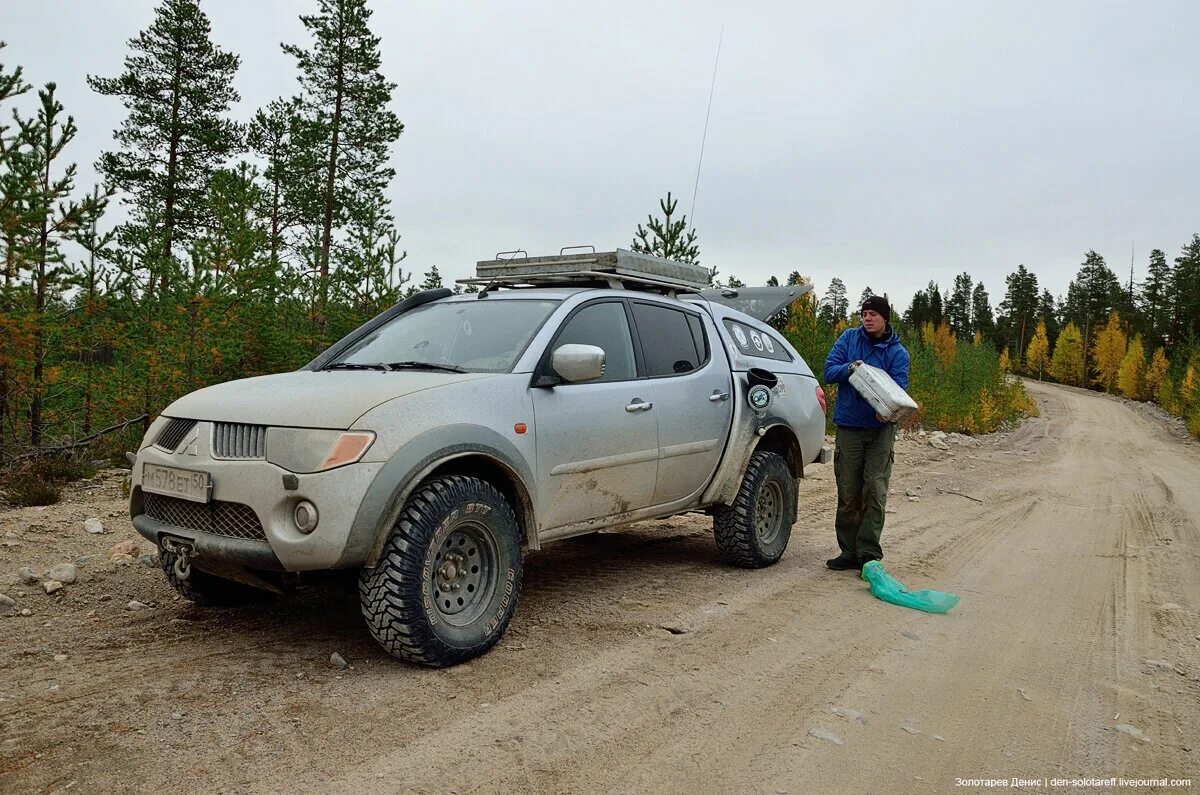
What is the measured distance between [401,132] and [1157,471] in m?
21.6

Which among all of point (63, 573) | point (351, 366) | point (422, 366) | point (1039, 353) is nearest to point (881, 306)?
point (422, 366)

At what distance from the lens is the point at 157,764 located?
278 centimetres

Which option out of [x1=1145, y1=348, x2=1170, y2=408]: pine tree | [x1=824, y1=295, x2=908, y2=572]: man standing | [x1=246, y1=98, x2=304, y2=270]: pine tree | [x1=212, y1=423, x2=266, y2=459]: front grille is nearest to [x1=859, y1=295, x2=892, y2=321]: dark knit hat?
[x1=824, y1=295, x2=908, y2=572]: man standing

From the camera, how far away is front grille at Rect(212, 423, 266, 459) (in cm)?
353

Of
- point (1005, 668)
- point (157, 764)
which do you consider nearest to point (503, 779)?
point (157, 764)

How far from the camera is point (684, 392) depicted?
521 cm

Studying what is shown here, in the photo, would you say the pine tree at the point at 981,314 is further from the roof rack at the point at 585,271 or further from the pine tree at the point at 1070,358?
the roof rack at the point at 585,271

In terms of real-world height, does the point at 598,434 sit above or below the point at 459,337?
below

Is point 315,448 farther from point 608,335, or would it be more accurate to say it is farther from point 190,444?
point 608,335

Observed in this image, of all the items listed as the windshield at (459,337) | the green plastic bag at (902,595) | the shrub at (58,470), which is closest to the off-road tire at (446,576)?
the windshield at (459,337)

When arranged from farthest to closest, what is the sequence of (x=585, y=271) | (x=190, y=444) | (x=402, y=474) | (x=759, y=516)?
(x=759, y=516) < (x=585, y=271) < (x=190, y=444) < (x=402, y=474)

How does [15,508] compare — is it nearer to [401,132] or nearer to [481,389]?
[481,389]

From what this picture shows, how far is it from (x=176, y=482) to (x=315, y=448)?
31.3 inches

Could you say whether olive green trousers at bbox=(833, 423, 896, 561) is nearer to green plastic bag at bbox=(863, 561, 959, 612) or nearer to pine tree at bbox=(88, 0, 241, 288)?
green plastic bag at bbox=(863, 561, 959, 612)
